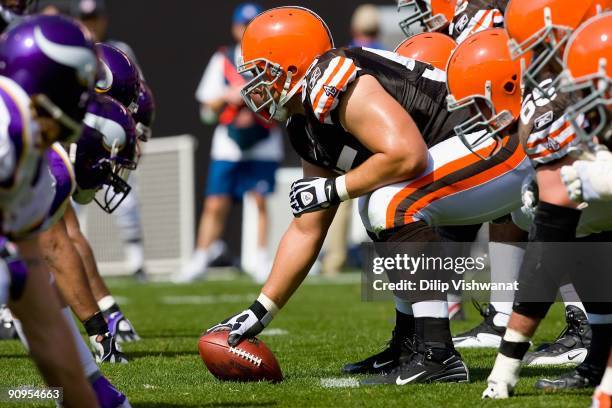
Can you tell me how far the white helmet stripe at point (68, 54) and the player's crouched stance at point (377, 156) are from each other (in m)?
1.11

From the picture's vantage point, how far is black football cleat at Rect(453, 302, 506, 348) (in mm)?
4725

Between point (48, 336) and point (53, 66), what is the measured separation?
2.21ft

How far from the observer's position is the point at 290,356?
4.61m

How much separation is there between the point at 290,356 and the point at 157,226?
6489mm

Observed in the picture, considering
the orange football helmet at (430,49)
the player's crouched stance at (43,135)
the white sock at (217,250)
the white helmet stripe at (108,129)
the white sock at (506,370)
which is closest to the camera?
the player's crouched stance at (43,135)

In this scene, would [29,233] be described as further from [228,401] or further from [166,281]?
[166,281]

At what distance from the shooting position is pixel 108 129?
3.83m

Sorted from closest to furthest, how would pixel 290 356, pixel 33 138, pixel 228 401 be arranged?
pixel 33 138 → pixel 228 401 → pixel 290 356

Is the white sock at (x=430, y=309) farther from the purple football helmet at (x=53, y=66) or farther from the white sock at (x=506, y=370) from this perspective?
the purple football helmet at (x=53, y=66)

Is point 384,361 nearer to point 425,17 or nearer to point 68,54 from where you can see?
point 425,17

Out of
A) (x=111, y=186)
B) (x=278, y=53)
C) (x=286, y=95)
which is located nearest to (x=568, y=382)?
(x=286, y=95)

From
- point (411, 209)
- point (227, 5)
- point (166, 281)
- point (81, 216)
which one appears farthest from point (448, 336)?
point (227, 5)

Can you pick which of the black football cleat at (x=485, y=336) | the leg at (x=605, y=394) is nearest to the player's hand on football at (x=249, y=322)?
the black football cleat at (x=485, y=336)

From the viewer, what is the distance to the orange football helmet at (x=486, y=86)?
359 cm
